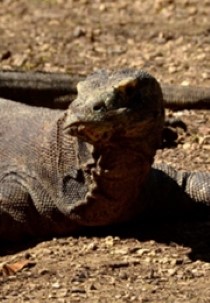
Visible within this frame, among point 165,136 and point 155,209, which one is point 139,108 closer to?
point 155,209

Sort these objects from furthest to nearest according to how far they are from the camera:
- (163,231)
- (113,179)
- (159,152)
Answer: (159,152), (163,231), (113,179)

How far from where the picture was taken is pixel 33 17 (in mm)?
11422

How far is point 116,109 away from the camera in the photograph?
5367 millimetres

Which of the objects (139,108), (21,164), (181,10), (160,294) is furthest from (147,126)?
(181,10)

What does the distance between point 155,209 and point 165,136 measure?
142 centimetres

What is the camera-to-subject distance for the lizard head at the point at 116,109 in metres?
5.35

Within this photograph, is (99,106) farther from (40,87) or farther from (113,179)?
(40,87)

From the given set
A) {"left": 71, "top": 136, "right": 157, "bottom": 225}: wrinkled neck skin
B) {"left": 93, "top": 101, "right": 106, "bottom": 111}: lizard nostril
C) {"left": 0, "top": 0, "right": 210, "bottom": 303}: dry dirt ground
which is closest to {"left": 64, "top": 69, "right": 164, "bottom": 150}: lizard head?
{"left": 93, "top": 101, "right": 106, "bottom": 111}: lizard nostril

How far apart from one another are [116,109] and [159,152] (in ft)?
7.25

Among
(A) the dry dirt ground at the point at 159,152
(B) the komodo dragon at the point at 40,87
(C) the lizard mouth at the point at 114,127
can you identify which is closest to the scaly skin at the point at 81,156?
(C) the lizard mouth at the point at 114,127

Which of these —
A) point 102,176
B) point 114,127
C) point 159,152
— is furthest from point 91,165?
point 159,152

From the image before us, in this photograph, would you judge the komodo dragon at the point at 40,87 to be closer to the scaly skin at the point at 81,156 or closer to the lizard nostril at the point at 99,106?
the scaly skin at the point at 81,156

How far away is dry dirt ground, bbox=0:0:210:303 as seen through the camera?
18.1 ft

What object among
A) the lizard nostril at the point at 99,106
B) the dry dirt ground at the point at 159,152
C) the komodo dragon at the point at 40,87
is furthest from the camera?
the komodo dragon at the point at 40,87
